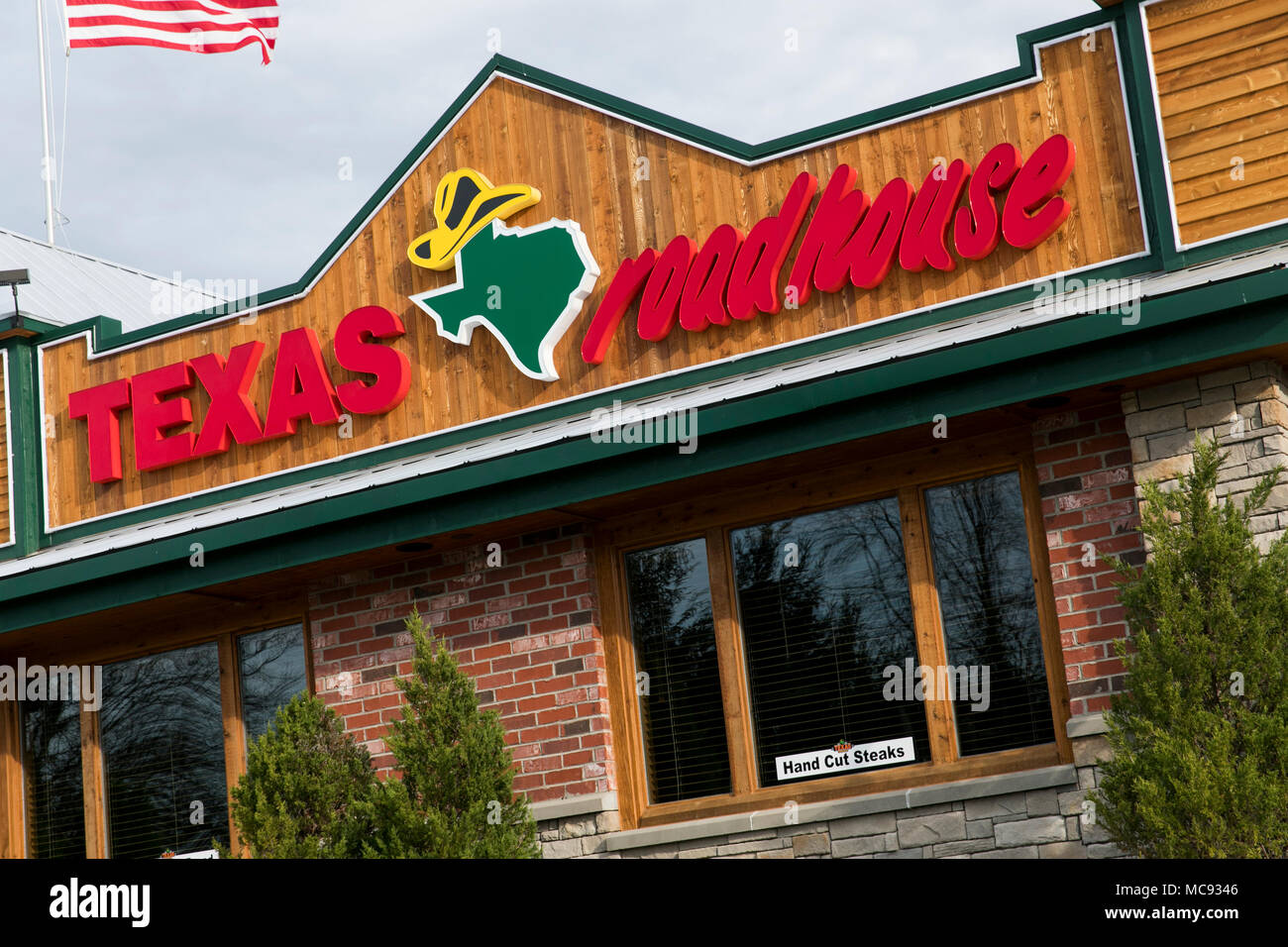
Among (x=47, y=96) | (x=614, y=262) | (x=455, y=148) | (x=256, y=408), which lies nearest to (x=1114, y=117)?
(x=614, y=262)

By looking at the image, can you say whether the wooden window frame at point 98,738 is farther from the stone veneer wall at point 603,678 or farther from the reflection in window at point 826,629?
the reflection in window at point 826,629

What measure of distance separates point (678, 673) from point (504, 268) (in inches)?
126

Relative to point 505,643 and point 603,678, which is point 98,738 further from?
point 603,678

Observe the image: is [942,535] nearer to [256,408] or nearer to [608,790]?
[608,790]

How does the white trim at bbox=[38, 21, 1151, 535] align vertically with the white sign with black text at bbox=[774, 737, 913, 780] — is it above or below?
above

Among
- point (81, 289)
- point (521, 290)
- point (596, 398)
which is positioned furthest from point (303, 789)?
point (81, 289)

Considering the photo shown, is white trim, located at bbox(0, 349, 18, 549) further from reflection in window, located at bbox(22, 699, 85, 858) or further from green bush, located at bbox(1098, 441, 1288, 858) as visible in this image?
green bush, located at bbox(1098, 441, 1288, 858)

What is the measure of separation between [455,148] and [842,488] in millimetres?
4062

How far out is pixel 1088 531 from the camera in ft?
28.2

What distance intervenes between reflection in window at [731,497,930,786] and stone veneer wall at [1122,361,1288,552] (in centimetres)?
166

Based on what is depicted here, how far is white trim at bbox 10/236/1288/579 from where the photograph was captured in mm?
8281

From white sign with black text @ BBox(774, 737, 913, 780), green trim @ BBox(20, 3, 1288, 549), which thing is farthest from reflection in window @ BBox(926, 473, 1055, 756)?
green trim @ BBox(20, 3, 1288, 549)

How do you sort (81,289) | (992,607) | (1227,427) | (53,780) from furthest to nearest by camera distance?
1. (81,289)
2. (53,780)
3. (992,607)
4. (1227,427)
